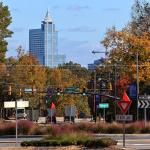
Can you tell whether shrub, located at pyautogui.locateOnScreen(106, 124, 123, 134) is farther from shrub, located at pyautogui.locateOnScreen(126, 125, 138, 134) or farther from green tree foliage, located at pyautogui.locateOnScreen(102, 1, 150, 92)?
green tree foliage, located at pyautogui.locateOnScreen(102, 1, 150, 92)

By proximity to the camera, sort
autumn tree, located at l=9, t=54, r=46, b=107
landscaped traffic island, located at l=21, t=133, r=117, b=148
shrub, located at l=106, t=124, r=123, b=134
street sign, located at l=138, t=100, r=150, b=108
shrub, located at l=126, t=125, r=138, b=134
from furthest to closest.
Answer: autumn tree, located at l=9, t=54, r=46, b=107
street sign, located at l=138, t=100, r=150, b=108
shrub, located at l=106, t=124, r=123, b=134
shrub, located at l=126, t=125, r=138, b=134
landscaped traffic island, located at l=21, t=133, r=117, b=148

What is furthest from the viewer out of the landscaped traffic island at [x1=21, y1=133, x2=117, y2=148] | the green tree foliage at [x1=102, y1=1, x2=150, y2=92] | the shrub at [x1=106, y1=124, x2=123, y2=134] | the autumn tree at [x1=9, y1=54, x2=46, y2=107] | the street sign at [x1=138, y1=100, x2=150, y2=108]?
the autumn tree at [x1=9, y1=54, x2=46, y2=107]

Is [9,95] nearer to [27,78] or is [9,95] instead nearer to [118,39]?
[27,78]

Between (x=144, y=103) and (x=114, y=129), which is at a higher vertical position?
(x=144, y=103)

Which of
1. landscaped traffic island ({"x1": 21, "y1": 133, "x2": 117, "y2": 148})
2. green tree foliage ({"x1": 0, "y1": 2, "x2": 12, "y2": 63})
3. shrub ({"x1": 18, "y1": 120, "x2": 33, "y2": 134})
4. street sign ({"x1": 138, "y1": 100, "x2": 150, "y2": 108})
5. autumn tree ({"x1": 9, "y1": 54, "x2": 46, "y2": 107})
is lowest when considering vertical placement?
landscaped traffic island ({"x1": 21, "y1": 133, "x2": 117, "y2": 148})

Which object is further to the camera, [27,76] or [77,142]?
[27,76]

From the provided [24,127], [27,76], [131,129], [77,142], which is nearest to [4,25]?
[27,76]

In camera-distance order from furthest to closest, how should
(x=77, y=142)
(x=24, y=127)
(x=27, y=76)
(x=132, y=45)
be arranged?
(x=27, y=76), (x=132, y=45), (x=24, y=127), (x=77, y=142)

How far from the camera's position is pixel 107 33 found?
236 feet

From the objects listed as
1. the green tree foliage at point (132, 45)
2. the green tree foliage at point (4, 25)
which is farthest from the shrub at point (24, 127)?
the green tree foliage at point (4, 25)

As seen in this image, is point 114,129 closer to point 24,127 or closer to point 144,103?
point 144,103

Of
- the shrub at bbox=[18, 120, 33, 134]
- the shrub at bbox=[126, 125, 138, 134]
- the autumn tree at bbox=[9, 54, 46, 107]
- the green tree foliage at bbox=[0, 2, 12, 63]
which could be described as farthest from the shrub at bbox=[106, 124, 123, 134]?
the green tree foliage at bbox=[0, 2, 12, 63]

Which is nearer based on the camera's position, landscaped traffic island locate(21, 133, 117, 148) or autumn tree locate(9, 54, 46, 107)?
landscaped traffic island locate(21, 133, 117, 148)

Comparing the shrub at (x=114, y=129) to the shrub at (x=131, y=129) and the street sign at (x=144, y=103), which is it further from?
the street sign at (x=144, y=103)
